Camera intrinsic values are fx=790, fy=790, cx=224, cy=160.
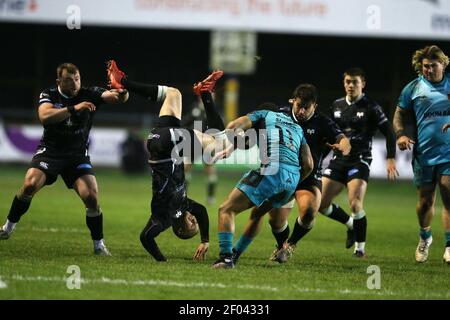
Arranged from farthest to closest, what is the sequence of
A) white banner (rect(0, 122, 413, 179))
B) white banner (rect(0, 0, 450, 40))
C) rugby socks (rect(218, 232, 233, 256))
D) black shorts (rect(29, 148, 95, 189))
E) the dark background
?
1. the dark background
2. white banner (rect(0, 0, 450, 40))
3. white banner (rect(0, 122, 413, 179))
4. black shorts (rect(29, 148, 95, 189))
5. rugby socks (rect(218, 232, 233, 256))

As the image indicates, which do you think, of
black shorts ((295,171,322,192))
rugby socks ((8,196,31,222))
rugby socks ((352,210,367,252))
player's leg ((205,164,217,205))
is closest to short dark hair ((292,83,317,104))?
black shorts ((295,171,322,192))

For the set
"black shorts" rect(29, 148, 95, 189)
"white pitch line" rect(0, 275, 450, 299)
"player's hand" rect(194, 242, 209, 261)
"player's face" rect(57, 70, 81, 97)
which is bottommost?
"white pitch line" rect(0, 275, 450, 299)

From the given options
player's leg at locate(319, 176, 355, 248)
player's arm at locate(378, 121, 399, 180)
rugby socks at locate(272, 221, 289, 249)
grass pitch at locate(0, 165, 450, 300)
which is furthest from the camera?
player's leg at locate(319, 176, 355, 248)

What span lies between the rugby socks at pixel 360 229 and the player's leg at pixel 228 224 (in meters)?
2.74

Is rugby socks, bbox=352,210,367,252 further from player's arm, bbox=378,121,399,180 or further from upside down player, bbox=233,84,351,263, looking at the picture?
upside down player, bbox=233,84,351,263

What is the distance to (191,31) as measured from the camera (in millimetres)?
30000

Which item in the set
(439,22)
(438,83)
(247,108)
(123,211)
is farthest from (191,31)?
(438,83)

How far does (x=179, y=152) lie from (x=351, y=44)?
21368 millimetres

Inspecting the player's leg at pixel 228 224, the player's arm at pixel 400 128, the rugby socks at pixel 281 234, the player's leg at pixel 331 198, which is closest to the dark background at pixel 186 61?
the player's leg at pixel 331 198

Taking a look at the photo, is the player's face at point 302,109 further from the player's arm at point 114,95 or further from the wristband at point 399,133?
the player's arm at point 114,95

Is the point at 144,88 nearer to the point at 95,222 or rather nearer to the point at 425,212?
the point at 95,222

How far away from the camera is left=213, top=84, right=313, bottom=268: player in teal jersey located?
8539mm
